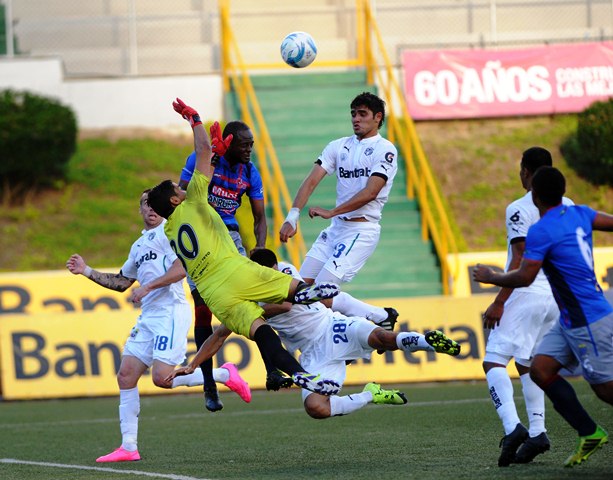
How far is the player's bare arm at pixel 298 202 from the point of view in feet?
33.3

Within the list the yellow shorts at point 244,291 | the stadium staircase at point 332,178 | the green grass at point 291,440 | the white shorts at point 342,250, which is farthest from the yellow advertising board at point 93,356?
→ the yellow shorts at point 244,291

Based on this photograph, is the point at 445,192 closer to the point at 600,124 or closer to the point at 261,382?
the point at 600,124

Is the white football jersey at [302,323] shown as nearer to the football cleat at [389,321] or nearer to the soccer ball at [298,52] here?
the football cleat at [389,321]

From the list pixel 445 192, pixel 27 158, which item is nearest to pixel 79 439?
pixel 27 158

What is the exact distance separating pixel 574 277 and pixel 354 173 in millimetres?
3447

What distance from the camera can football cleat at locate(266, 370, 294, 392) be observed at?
8.80m

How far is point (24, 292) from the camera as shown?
1916 cm

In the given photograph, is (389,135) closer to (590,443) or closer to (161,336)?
(161,336)

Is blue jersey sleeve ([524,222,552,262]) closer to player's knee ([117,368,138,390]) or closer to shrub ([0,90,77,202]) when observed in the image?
player's knee ([117,368,138,390])

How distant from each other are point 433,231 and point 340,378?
11394 millimetres

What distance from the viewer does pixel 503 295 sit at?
29.3ft

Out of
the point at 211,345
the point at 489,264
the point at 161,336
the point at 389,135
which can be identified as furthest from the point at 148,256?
the point at 389,135

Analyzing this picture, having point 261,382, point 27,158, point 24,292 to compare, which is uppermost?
point 27,158

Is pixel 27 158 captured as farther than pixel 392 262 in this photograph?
Yes
